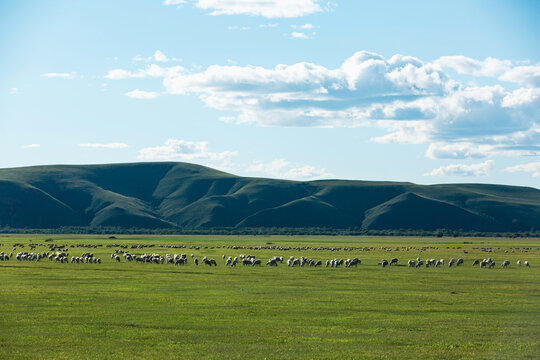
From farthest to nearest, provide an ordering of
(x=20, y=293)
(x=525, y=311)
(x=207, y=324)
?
(x=20, y=293) → (x=525, y=311) → (x=207, y=324)

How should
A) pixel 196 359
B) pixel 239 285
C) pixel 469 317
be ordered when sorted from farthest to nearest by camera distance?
1. pixel 239 285
2. pixel 469 317
3. pixel 196 359

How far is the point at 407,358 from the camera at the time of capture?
22.7 m

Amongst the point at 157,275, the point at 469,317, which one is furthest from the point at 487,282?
the point at 157,275

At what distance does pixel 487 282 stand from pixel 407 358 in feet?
106

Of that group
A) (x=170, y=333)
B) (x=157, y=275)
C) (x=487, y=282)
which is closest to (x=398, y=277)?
(x=487, y=282)

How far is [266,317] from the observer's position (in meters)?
31.8

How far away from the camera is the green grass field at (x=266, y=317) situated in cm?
2408

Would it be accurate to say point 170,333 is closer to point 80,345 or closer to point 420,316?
point 80,345

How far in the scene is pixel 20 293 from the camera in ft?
133

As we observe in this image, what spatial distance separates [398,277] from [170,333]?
33.7 m

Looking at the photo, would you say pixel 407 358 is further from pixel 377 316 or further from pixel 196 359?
pixel 377 316

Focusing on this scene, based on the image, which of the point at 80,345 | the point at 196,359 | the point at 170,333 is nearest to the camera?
the point at 196,359

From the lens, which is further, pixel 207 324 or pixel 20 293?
pixel 20 293

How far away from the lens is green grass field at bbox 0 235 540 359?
24.1 m
